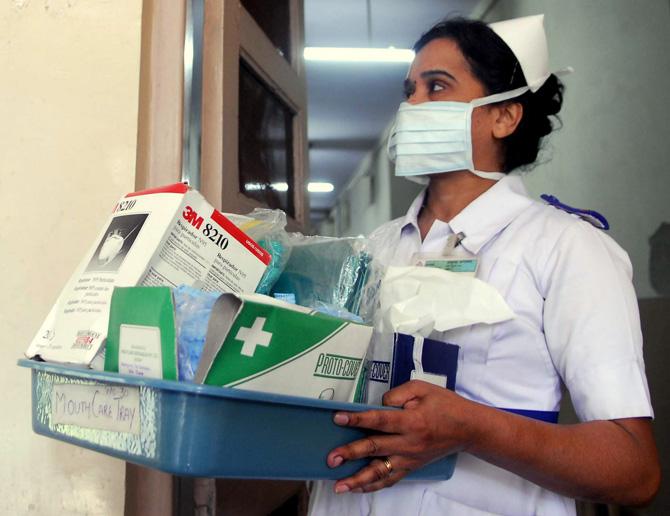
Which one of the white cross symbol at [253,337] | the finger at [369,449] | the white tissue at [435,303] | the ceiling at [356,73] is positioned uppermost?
the ceiling at [356,73]

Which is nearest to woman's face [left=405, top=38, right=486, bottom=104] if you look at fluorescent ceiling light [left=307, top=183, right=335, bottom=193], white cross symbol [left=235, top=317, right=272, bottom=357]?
white cross symbol [left=235, top=317, right=272, bottom=357]

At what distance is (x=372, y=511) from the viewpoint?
3.09ft

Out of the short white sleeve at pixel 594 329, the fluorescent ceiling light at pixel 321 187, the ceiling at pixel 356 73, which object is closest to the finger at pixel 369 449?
the short white sleeve at pixel 594 329

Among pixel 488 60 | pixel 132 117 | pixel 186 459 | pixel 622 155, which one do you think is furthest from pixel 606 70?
pixel 186 459

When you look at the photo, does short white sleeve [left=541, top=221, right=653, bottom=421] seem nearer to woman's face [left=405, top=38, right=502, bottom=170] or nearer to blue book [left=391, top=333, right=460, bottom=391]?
blue book [left=391, top=333, right=460, bottom=391]

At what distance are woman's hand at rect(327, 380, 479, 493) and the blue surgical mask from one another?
1.79ft

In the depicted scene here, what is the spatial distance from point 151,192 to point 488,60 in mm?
698

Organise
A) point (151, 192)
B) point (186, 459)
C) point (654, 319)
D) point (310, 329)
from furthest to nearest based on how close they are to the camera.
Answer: point (654, 319), point (151, 192), point (310, 329), point (186, 459)

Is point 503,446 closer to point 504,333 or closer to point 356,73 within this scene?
point 504,333

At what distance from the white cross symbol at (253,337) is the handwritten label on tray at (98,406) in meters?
0.11

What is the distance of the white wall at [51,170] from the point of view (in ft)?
3.32

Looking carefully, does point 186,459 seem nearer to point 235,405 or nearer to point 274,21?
point 235,405

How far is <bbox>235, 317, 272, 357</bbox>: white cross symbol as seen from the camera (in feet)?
1.90

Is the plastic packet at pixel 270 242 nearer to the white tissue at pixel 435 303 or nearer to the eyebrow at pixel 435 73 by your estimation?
the white tissue at pixel 435 303
